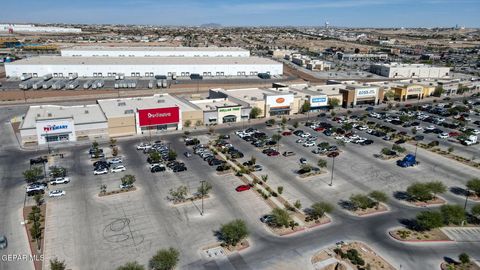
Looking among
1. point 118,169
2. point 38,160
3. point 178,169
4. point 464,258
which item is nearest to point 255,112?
point 178,169

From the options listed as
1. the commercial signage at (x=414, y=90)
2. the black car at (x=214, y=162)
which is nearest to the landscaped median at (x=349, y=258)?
the black car at (x=214, y=162)

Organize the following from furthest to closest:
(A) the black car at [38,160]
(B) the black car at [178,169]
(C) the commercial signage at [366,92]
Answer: (C) the commercial signage at [366,92], (A) the black car at [38,160], (B) the black car at [178,169]

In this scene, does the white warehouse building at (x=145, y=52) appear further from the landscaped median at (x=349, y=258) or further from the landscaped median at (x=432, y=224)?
the landscaped median at (x=349, y=258)

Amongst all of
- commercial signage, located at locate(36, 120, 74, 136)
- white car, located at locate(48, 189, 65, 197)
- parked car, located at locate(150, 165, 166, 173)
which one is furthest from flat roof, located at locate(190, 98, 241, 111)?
white car, located at locate(48, 189, 65, 197)

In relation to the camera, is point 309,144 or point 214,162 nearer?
point 214,162

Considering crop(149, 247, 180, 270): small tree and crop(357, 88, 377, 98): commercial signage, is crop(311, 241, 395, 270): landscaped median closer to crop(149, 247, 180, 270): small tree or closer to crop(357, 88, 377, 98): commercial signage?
crop(149, 247, 180, 270): small tree

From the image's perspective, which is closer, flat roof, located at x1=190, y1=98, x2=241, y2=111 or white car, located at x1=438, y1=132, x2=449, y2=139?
white car, located at x1=438, y1=132, x2=449, y2=139

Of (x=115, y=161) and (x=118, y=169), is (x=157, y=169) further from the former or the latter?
(x=115, y=161)
